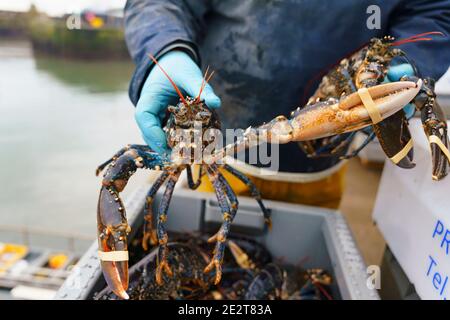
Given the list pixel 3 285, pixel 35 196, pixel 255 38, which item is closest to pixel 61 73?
pixel 35 196

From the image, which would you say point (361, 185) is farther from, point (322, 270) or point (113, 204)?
point (113, 204)

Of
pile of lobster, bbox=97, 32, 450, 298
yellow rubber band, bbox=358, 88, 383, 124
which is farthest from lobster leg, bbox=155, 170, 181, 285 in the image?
yellow rubber band, bbox=358, 88, 383, 124

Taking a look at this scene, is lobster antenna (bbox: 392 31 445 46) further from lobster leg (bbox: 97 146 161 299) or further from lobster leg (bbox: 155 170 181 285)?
lobster leg (bbox: 97 146 161 299)

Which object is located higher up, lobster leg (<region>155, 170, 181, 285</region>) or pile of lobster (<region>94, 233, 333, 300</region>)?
lobster leg (<region>155, 170, 181, 285</region>)

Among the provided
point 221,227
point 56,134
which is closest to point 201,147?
point 221,227

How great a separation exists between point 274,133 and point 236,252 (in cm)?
54

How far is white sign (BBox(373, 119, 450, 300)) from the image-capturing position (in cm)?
72

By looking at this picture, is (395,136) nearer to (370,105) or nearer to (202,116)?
(370,105)

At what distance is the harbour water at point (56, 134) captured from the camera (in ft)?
11.7

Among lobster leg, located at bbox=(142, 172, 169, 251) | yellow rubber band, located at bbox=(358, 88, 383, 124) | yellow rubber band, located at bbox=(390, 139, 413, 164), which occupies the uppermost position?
yellow rubber band, located at bbox=(358, 88, 383, 124)

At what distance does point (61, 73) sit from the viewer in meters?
8.37

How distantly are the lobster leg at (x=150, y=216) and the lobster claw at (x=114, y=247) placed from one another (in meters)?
0.23

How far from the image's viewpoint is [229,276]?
1062 millimetres

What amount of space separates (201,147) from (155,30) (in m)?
0.37
